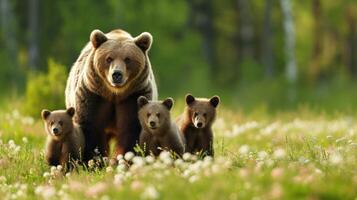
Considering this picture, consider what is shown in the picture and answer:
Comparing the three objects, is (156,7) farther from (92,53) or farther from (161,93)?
(92,53)

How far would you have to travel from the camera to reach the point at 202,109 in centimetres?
1002

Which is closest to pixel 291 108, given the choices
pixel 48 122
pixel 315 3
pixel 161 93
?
pixel 161 93

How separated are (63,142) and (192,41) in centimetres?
2936

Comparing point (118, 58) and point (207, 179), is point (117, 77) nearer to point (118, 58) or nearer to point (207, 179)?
point (118, 58)

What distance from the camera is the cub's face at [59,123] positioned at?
9617 mm

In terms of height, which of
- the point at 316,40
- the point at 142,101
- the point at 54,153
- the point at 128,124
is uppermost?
the point at 316,40

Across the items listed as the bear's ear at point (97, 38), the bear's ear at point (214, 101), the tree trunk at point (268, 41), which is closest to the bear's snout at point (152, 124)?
the bear's ear at point (214, 101)

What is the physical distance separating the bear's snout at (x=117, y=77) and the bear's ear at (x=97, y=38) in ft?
2.26

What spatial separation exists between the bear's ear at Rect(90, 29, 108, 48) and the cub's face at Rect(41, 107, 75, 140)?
2.60ft

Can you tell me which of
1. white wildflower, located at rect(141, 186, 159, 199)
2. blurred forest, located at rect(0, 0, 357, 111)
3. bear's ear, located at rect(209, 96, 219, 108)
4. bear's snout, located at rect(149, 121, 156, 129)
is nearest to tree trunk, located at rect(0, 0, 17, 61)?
blurred forest, located at rect(0, 0, 357, 111)

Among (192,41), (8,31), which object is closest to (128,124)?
(8,31)

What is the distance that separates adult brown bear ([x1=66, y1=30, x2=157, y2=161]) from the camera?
9773 mm

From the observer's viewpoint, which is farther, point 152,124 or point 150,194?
point 152,124

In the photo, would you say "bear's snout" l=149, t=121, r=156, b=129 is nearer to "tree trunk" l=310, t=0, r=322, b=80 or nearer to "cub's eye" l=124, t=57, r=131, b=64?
"cub's eye" l=124, t=57, r=131, b=64
